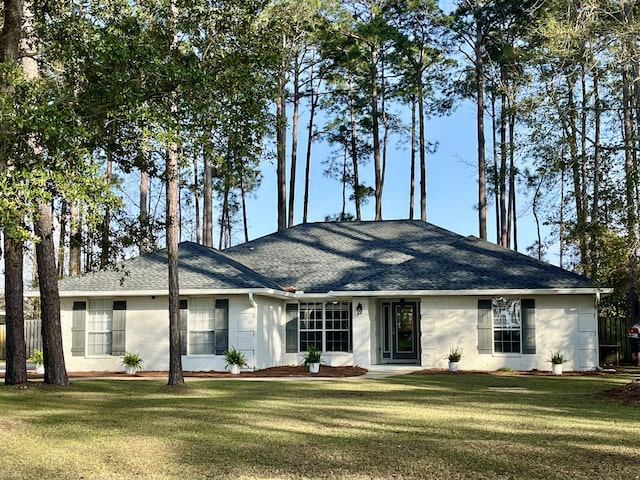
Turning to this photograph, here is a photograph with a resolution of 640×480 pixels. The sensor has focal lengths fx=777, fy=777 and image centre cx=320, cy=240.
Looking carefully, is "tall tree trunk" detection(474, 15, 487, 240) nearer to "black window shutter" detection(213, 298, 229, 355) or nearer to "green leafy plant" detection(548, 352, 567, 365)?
"green leafy plant" detection(548, 352, 567, 365)

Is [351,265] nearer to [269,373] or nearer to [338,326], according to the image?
[338,326]

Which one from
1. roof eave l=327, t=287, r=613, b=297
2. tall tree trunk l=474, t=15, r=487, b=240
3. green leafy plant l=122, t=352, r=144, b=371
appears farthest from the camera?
tall tree trunk l=474, t=15, r=487, b=240

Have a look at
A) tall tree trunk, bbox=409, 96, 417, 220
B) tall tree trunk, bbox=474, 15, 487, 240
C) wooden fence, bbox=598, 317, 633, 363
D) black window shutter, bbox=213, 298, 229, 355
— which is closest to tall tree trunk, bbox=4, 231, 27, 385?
black window shutter, bbox=213, 298, 229, 355

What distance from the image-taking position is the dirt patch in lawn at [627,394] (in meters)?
13.5

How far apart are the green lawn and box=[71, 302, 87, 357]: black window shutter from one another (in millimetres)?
6621

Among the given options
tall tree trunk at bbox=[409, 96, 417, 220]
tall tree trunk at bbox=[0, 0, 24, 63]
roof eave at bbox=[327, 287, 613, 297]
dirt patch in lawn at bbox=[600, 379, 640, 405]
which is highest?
tall tree trunk at bbox=[409, 96, 417, 220]

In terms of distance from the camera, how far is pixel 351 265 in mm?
26516

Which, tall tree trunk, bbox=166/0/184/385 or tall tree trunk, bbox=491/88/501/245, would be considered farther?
tall tree trunk, bbox=491/88/501/245

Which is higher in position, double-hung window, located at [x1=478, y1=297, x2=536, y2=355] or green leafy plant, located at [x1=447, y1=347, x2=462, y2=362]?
double-hung window, located at [x1=478, y1=297, x2=536, y2=355]

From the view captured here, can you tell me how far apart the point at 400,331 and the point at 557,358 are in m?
5.65

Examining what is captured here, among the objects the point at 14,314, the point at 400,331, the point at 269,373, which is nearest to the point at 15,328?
the point at 14,314

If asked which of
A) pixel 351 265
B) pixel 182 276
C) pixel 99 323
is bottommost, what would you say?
pixel 99 323

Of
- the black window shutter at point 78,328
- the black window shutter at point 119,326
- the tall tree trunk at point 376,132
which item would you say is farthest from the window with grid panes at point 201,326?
the tall tree trunk at point 376,132

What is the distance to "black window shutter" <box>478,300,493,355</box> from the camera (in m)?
22.2
